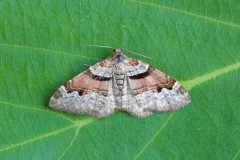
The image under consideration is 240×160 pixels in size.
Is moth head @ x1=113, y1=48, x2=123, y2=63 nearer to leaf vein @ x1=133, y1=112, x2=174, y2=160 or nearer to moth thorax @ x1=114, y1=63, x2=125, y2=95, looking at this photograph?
moth thorax @ x1=114, y1=63, x2=125, y2=95

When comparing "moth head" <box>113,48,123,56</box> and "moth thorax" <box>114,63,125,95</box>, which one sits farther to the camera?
"moth thorax" <box>114,63,125,95</box>

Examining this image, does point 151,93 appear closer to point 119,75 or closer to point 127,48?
point 119,75

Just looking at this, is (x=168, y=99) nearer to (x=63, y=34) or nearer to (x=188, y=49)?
(x=188, y=49)

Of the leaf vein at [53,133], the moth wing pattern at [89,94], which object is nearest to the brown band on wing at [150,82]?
the moth wing pattern at [89,94]

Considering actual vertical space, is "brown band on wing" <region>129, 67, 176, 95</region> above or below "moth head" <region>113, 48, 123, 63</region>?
below

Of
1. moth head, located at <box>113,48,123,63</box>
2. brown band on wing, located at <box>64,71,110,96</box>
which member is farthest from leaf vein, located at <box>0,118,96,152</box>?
moth head, located at <box>113,48,123,63</box>

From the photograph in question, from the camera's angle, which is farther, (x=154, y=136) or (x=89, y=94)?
(x=89, y=94)

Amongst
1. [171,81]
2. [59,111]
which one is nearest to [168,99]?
[171,81]

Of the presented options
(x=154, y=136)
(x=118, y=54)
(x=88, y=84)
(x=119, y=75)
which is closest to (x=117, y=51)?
(x=118, y=54)
